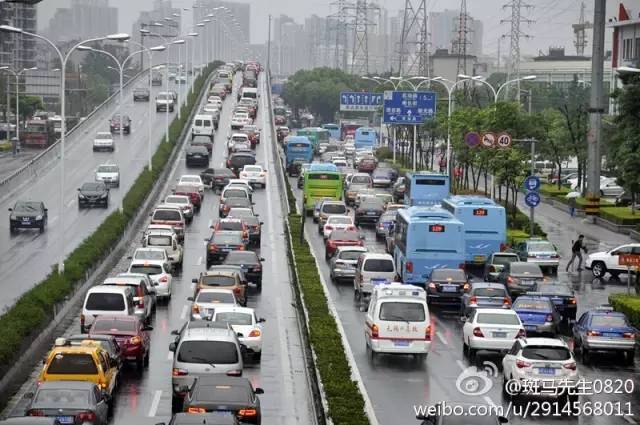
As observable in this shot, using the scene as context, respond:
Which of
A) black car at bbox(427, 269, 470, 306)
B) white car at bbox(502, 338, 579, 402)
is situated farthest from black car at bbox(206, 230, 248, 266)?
white car at bbox(502, 338, 579, 402)

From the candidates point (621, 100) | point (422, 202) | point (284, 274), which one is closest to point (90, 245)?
point (284, 274)

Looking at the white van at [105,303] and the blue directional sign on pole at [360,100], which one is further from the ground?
the blue directional sign on pole at [360,100]

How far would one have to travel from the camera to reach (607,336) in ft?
118

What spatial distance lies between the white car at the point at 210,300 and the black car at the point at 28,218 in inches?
1009

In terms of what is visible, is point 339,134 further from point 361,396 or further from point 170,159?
point 361,396

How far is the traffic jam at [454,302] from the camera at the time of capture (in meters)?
30.8

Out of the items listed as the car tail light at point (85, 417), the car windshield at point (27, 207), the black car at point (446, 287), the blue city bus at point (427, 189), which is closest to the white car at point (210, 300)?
the black car at point (446, 287)

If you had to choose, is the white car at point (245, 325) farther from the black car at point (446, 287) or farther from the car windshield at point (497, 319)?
the black car at point (446, 287)

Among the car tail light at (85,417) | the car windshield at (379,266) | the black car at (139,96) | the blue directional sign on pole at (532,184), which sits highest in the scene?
the black car at (139,96)

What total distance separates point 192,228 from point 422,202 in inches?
420

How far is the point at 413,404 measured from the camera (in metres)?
30.7

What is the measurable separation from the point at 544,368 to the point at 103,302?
12987 mm

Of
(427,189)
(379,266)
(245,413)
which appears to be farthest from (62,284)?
(427,189)

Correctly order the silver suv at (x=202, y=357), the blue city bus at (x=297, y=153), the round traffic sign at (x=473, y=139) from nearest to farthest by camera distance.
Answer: the silver suv at (x=202, y=357)
the round traffic sign at (x=473, y=139)
the blue city bus at (x=297, y=153)
